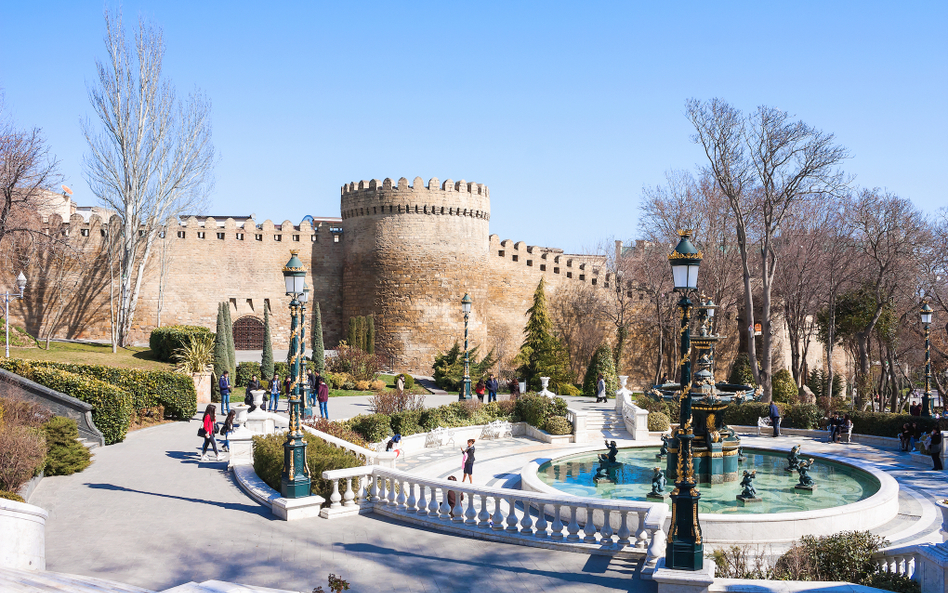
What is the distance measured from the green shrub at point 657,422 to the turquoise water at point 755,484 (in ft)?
14.0

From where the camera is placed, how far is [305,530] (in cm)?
1050

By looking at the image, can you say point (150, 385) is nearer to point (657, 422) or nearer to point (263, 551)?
point (263, 551)

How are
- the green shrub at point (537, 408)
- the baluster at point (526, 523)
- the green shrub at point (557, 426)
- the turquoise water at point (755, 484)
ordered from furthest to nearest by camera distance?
the green shrub at point (537, 408), the green shrub at point (557, 426), the turquoise water at point (755, 484), the baluster at point (526, 523)

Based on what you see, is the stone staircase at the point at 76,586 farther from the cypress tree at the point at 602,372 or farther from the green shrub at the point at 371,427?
the cypress tree at the point at 602,372

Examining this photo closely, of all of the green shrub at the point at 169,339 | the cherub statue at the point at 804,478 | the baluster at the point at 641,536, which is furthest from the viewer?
the green shrub at the point at 169,339

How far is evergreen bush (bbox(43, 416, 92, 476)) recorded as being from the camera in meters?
13.7

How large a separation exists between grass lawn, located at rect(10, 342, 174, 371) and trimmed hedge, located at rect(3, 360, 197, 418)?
3546mm

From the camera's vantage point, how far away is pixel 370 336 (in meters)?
36.5

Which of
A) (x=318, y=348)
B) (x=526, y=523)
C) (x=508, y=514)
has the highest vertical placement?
(x=318, y=348)

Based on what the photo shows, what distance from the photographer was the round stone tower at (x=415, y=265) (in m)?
37.5

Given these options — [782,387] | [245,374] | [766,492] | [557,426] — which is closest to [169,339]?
[245,374]

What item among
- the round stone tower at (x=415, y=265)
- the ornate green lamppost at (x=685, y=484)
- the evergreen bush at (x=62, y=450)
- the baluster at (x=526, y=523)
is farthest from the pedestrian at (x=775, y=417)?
the evergreen bush at (x=62, y=450)

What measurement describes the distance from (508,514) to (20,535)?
243 inches

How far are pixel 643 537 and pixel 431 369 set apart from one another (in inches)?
1118
